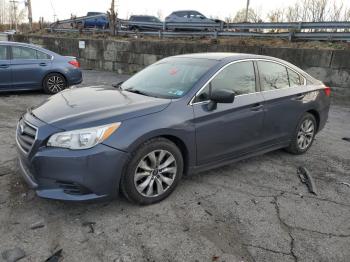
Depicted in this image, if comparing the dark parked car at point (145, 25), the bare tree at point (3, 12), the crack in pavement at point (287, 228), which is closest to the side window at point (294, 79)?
the crack in pavement at point (287, 228)

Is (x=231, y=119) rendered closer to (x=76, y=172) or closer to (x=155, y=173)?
(x=155, y=173)

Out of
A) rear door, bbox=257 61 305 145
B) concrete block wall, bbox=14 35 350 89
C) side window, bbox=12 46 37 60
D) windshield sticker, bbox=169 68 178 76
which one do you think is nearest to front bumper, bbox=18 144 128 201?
windshield sticker, bbox=169 68 178 76

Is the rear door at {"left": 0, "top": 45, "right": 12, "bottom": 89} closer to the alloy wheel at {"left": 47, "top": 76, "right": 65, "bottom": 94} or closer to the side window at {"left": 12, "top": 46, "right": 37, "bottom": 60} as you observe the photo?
the side window at {"left": 12, "top": 46, "right": 37, "bottom": 60}

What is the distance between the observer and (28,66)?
30.2 ft

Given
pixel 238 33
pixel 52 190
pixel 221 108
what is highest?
pixel 238 33

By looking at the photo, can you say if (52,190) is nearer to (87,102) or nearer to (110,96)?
(87,102)

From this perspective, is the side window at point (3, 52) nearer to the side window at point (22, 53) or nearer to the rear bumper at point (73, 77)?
the side window at point (22, 53)

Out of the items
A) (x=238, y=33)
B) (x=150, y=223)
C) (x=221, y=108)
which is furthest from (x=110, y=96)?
(x=238, y=33)

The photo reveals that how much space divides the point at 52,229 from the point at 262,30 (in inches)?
478

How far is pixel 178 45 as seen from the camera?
13484 millimetres

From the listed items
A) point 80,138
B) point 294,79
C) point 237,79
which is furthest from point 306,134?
point 80,138

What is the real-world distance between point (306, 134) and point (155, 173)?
293 cm

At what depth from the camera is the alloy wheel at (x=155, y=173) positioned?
3.49 metres

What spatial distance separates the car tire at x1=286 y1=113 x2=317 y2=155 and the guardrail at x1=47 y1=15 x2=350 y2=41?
6.10 meters
